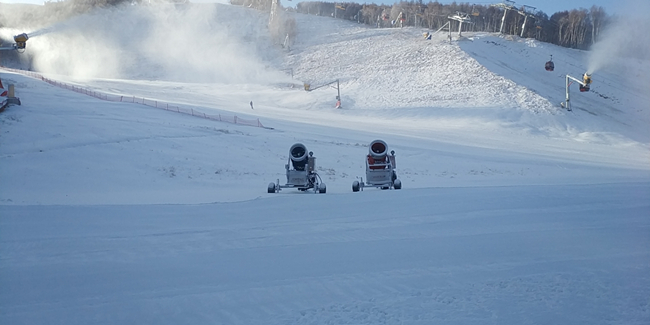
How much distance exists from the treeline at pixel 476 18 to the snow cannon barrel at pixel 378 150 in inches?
2420

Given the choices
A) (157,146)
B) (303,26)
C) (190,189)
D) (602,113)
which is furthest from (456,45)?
(190,189)

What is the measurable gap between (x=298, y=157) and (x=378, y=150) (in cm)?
264

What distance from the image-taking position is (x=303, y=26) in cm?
10681

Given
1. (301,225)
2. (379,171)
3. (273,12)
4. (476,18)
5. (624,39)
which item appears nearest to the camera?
(301,225)

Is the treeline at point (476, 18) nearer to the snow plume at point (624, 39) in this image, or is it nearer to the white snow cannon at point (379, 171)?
the snow plume at point (624, 39)

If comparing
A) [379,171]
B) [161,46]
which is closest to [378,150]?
[379,171]

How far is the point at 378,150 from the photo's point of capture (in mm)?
14977

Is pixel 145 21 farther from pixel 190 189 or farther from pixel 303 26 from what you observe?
pixel 190 189

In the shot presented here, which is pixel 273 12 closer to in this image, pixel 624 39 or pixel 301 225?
pixel 624 39

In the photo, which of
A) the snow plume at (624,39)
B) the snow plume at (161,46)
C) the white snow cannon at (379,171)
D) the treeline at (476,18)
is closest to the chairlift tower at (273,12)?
the snow plume at (161,46)

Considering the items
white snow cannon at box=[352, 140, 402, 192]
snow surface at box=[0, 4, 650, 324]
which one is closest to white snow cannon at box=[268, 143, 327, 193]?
snow surface at box=[0, 4, 650, 324]

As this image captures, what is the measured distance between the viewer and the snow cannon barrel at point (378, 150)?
14719mm

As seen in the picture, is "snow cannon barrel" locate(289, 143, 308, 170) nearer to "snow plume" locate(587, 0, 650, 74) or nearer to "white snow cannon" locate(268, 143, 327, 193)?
"white snow cannon" locate(268, 143, 327, 193)

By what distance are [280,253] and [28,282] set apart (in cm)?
344
